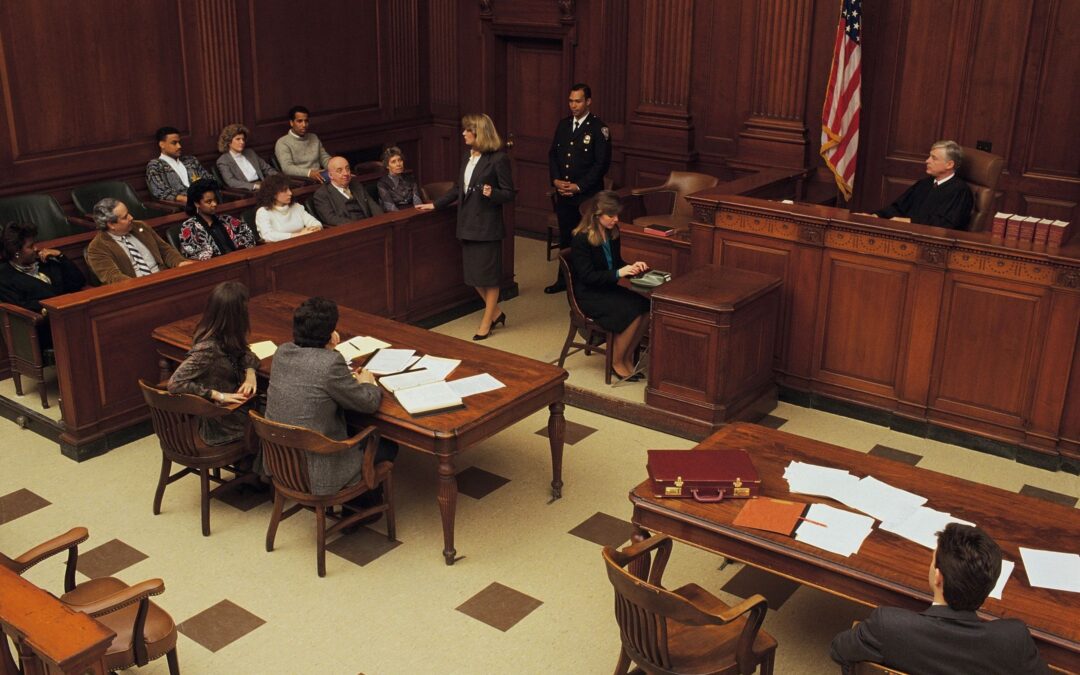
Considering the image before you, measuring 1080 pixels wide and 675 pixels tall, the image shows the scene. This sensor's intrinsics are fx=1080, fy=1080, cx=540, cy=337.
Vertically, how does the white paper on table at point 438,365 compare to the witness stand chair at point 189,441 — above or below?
above

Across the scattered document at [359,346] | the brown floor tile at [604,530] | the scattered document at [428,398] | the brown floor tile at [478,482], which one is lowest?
the brown floor tile at [604,530]

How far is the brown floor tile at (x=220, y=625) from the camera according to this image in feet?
14.7

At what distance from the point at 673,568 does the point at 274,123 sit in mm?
6411

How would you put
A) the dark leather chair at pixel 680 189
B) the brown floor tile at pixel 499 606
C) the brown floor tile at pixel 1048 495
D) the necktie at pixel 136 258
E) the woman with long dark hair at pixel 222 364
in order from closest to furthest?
1. the brown floor tile at pixel 499 606
2. the woman with long dark hair at pixel 222 364
3. the brown floor tile at pixel 1048 495
4. the necktie at pixel 136 258
5. the dark leather chair at pixel 680 189

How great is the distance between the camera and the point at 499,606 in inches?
186

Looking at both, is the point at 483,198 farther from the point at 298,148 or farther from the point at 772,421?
the point at 772,421

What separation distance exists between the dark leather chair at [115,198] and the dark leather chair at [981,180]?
5704 millimetres

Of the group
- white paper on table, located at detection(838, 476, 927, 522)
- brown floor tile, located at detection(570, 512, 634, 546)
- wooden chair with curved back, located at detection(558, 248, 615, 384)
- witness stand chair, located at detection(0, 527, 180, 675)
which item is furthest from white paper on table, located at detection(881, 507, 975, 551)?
wooden chair with curved back, located at detection(558, 248, 615, 384)

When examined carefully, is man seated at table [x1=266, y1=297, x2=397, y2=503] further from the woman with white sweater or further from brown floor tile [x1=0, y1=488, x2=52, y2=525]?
the woman with white sweater

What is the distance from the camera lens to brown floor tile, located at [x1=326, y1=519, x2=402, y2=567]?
201 inches

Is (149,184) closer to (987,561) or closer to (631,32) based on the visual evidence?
(631,32)

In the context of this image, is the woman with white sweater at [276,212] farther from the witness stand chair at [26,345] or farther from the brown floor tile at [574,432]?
the brown floor tile at [574,432]

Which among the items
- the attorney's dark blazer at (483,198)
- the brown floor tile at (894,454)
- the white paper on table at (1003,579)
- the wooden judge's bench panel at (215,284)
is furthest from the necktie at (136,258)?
the white paper on table at (1003,579)

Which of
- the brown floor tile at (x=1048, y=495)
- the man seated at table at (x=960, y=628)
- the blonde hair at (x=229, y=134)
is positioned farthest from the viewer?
the blonde hair at (x=229, y=134)
